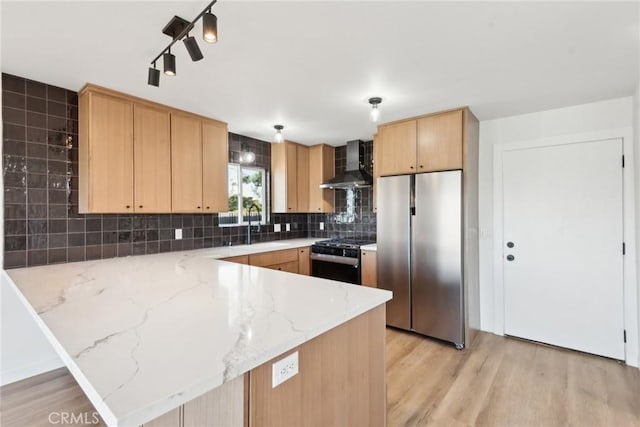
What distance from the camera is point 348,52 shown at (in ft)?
6.18

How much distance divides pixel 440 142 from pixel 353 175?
4.09 ft

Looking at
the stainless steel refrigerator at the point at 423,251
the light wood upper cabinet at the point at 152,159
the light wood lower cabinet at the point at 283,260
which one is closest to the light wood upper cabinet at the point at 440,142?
the stainless steel refrigerator at the point at 423,251

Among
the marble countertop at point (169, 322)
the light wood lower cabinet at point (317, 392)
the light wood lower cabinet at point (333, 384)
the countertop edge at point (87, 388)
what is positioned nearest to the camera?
the countertop edge at point (87, 388)

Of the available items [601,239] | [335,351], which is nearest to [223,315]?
[335,351]

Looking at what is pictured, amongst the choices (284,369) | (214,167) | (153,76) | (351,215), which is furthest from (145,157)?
(351,215)

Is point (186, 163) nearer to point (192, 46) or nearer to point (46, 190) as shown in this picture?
point (46, 190)

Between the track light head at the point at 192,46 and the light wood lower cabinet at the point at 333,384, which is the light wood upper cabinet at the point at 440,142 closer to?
the light wood lower cabinet at the point at 333,384

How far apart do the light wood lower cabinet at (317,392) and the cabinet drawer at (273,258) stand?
2034 millimetres

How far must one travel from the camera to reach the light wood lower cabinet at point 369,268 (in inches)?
135

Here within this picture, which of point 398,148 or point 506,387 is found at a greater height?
point 398,148

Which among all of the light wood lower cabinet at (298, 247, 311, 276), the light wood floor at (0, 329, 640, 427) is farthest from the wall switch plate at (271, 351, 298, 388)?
the light wood lower cabinet at (298, 247, 311, 276)

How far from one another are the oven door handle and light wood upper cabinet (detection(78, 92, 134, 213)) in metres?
2.15

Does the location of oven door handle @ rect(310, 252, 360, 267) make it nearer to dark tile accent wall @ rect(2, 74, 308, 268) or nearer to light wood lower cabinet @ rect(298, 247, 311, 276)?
light wood lower cabinet @ rect(298, 247, 311, 276)

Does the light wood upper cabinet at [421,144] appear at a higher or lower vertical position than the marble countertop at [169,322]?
higher
